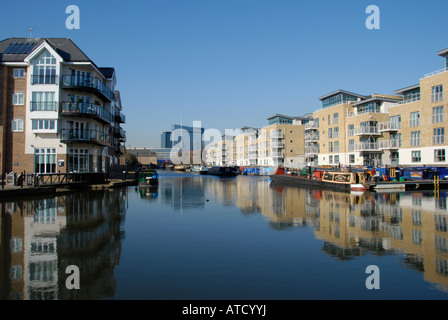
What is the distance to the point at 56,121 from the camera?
33.1 meters

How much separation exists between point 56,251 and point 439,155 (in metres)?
42.7

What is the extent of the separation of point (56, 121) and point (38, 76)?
4882 millimetres

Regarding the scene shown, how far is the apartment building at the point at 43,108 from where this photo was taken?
32.5 metres

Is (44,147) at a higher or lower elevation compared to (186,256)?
higher

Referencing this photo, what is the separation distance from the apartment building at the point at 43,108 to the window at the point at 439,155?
40.0 metres

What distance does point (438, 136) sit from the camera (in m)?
38.9

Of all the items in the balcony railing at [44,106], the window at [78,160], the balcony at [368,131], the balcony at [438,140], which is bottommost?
the window at [78,160]

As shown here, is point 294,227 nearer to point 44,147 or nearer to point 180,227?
point 180,227

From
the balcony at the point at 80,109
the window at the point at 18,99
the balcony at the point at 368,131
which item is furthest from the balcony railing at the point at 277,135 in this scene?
the window at the point at 18,99

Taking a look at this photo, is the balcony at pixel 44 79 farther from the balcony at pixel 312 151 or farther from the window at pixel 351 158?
the balcony at pixel 312 151

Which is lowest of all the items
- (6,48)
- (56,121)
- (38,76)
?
(56,121)

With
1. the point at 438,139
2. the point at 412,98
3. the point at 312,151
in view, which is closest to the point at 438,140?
the point at 438,139

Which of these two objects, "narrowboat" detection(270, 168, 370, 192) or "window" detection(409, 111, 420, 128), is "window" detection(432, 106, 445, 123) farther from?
"narrowboat" detection(270, 168, 370, 192)
